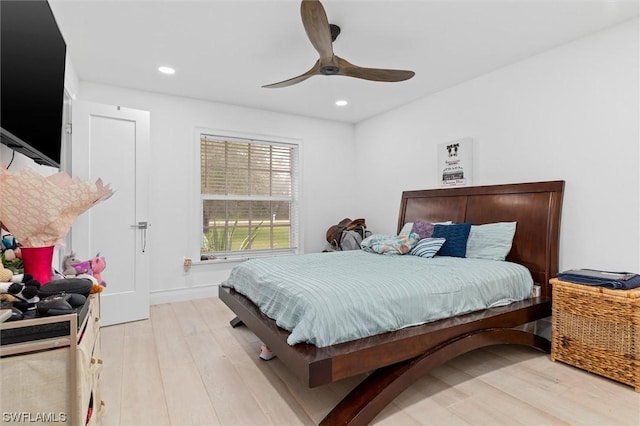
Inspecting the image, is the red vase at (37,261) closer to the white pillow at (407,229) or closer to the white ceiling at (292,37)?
the white ceiling at (292,37)

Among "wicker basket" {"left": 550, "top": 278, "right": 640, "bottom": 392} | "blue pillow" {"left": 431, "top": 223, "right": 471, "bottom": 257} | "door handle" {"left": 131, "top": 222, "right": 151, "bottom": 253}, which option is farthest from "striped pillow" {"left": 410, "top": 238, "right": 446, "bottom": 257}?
"door handle" {"left": 131, "top": 222, "right": 151, "bottom": 253}

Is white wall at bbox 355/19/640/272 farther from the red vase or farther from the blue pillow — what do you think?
the red vase

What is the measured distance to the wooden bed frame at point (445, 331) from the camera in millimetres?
1749

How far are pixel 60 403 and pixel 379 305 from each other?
1482 mm

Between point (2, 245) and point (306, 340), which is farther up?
point (2, 245)

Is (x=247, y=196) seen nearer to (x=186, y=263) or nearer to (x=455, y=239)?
(x=186, y=263)

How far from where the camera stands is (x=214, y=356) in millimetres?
2611

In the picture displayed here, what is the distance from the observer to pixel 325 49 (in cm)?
233

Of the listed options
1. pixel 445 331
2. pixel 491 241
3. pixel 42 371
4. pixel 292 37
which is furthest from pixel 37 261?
pixel 491 241

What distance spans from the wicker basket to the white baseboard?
3.63 meters

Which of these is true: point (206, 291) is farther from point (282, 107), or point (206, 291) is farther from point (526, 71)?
point (526, 71)

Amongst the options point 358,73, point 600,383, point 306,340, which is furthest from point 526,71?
point 306,340

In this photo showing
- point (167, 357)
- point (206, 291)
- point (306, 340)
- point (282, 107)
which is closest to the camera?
point (306, 340)

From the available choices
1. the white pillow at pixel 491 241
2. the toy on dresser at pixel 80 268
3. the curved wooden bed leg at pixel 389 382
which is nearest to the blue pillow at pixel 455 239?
the white pillow at pixel 491 241
